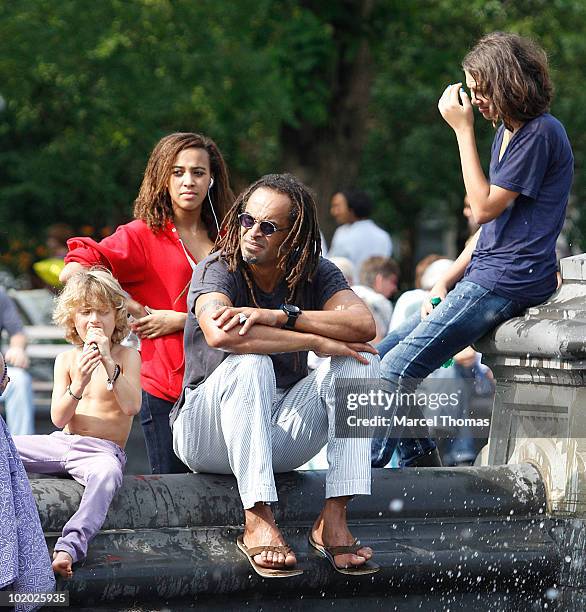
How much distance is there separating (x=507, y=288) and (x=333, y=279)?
702mm

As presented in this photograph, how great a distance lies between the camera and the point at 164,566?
171 inches

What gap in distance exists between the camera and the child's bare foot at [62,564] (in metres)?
4.16

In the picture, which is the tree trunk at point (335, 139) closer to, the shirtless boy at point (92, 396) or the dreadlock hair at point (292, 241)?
the dreadlock hair at point (292, 241)

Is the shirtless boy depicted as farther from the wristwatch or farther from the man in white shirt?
the man in white shirt

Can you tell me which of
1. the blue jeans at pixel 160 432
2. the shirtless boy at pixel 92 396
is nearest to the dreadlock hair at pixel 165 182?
the shirtless boy at pixel 92 396

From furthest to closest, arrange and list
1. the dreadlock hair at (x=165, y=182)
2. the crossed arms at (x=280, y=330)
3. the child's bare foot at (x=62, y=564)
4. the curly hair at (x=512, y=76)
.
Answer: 1. the dreadlock hair at (x=165, y=182)
2. the curly hair at (x=512, y=76)
3. the crossed arms at (x=280, y=330)
4. the child's bare foot at (x=62, y=564)

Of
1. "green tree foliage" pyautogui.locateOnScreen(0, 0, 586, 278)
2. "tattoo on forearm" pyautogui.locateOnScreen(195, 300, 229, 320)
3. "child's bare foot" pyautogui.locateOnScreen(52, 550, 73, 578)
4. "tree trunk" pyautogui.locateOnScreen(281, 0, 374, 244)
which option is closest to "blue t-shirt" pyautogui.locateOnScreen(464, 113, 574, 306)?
"tattoo on forearm" pyautogui.locateOnScreen(195, 300, 229, 320)

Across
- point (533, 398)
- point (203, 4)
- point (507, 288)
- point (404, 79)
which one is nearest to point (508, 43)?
point (507, 288)

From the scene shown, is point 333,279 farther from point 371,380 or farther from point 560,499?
point 560,499

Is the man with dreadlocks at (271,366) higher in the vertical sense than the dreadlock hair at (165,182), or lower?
lower

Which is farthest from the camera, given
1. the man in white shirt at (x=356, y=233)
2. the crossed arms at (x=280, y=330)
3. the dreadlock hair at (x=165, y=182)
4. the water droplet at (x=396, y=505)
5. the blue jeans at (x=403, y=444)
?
the man in white shirt at (x=356, y=233)

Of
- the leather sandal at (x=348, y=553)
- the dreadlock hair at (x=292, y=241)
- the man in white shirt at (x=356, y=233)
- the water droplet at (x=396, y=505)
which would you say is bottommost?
the leather sandal at (x=348, y=553)

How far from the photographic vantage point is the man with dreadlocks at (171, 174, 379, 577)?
4.48m

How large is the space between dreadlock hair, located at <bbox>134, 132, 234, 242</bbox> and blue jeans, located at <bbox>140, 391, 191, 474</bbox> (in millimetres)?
749
